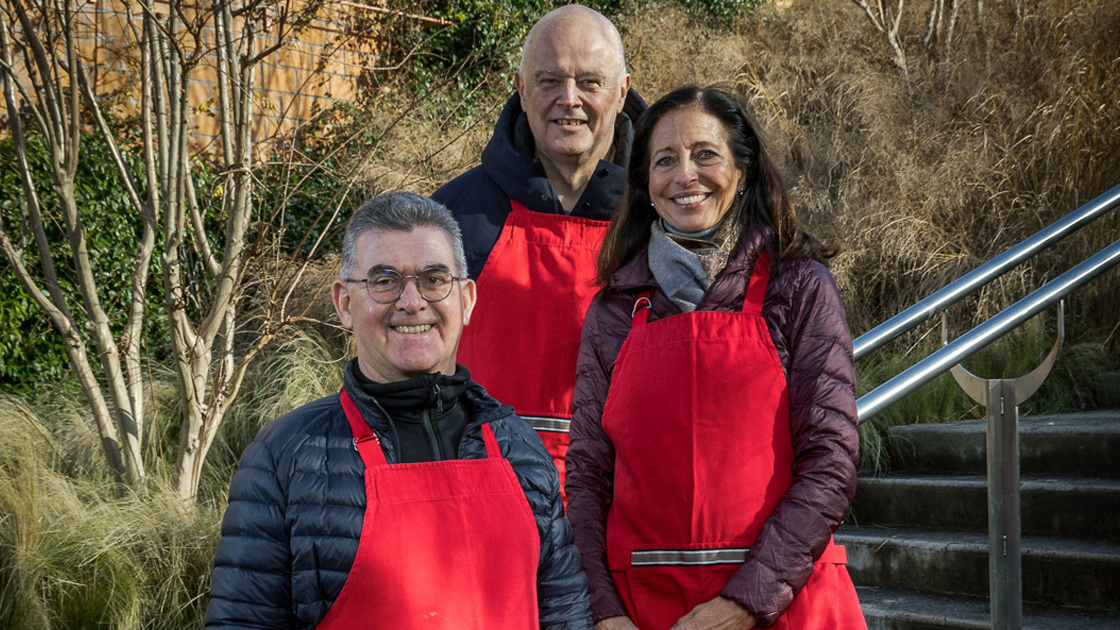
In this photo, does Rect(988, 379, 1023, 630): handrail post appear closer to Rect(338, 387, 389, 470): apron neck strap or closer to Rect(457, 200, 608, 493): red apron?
Rect(457, 200, 608, 493): red apron

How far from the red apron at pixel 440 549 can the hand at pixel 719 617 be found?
1.21 feet

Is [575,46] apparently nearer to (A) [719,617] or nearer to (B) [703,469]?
(B) [703,469]

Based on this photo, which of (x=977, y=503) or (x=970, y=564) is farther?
(x=977, y=503)

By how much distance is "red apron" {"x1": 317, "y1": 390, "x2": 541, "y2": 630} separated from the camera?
64.2 inches

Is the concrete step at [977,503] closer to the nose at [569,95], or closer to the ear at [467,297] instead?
the nose at [569,95]

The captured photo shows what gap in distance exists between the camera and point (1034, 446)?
15.3 feet

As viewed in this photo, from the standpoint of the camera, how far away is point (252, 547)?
62.0 inches

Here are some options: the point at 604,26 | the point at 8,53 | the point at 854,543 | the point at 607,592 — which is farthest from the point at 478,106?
the point at 607,592

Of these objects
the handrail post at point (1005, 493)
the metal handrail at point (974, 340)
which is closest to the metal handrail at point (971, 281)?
the metal handrail at point (974, 340)

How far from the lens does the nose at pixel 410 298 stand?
5.72 feet

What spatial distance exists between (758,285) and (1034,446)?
3091mm

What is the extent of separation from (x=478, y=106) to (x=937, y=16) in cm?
440

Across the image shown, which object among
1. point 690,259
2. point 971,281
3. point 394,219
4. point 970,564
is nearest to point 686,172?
point 690,259

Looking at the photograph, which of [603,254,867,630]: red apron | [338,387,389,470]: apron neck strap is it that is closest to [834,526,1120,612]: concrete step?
[603,254,867,630]: red apron
